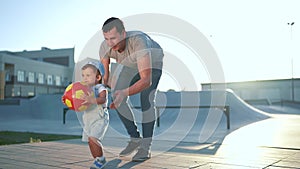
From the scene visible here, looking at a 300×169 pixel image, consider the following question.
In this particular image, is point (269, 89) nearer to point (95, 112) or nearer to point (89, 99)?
point (95, 112)

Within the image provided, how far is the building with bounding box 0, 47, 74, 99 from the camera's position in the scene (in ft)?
110

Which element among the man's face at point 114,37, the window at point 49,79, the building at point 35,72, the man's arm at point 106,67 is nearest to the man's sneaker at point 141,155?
the man's arm at point 106,67

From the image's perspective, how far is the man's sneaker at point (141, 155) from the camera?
2994 mm

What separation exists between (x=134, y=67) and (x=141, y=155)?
2.89 ft

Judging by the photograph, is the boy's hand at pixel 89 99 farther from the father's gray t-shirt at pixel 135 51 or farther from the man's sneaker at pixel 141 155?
the man's sneaker at pixel 141 155

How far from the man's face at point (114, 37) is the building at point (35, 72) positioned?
25.1 m

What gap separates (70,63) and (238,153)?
4899 centimetres

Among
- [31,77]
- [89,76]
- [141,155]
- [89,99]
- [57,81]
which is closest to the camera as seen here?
[89,99]

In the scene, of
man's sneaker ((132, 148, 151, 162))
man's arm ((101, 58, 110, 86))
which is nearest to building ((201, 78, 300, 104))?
man's sneaker ((132, 148, 151, 162))

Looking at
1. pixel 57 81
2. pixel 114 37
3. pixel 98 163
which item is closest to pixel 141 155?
pixel 98 163

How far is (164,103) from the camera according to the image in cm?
1400

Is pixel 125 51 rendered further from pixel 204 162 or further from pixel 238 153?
pixel 238 153

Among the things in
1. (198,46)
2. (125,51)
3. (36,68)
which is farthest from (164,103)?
(36,68)

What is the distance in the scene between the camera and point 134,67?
→ 313 cm
